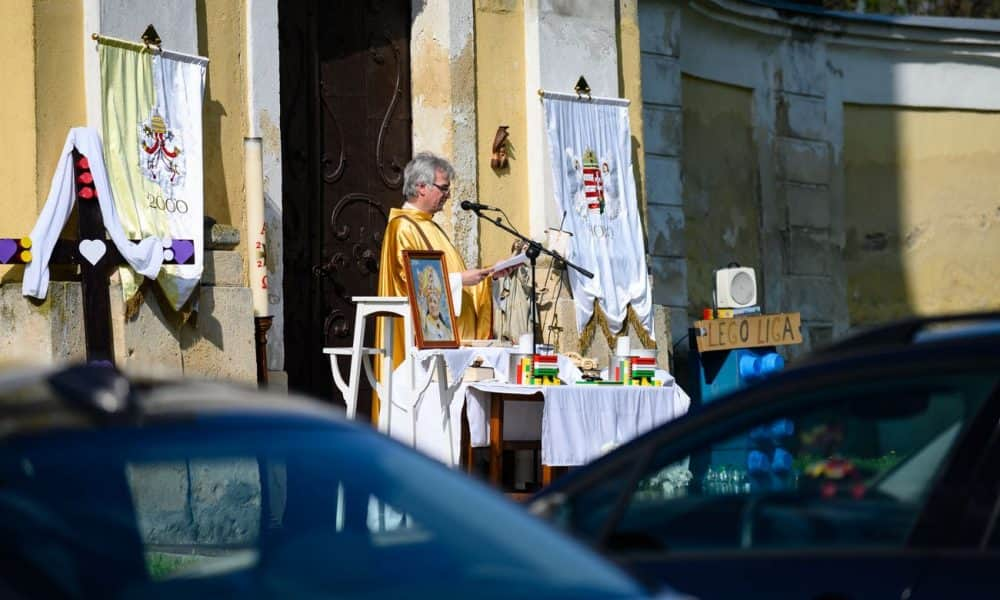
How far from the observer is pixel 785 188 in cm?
1734

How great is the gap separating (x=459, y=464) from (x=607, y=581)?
7.26 m

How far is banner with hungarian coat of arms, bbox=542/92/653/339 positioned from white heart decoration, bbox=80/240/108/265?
3.68 meters

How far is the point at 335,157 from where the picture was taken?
11938 mm

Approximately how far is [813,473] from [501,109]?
8380mm

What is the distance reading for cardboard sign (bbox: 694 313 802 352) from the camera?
1330cm

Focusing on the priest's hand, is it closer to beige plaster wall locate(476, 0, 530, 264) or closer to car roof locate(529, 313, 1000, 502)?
beige plaster wall locate(476, 0, 530, 264)

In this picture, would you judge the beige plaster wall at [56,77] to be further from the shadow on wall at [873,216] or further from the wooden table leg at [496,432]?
the shadow on wall at [873,216]

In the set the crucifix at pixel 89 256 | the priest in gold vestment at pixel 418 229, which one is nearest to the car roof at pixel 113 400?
the crucifix at pixel 89 256

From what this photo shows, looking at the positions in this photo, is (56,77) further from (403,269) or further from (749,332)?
(749,332)

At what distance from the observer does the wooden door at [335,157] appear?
11.7 m

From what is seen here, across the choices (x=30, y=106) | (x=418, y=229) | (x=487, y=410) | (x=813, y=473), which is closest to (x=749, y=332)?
(x=418, y=229)

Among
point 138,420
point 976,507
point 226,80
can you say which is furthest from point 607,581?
point 226,80

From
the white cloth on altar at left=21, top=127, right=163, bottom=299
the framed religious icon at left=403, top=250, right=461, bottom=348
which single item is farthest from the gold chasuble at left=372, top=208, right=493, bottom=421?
the white cloth on altar at left=21, top=127, right=163, bottom=299

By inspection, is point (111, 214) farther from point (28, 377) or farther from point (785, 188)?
point (785, 188)
